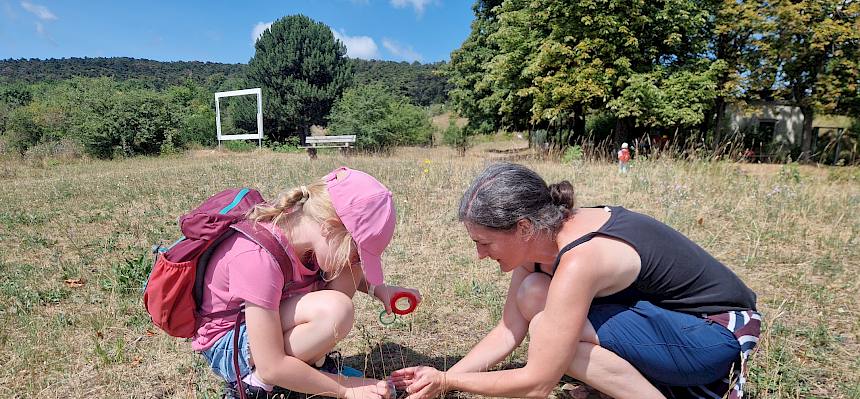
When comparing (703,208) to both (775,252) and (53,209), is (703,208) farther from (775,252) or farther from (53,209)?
(53,209)

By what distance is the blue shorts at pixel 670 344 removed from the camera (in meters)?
1.81

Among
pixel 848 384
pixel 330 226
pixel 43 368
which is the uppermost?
pixel 330 226

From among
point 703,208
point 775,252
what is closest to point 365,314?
point 775,252

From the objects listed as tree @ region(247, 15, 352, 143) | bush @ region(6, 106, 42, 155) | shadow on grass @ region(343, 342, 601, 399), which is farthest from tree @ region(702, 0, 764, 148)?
bush @ region(6, 106, 42, 155)

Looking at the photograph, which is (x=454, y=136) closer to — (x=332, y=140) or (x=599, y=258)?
(x=332, y=140)

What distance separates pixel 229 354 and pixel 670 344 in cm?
166

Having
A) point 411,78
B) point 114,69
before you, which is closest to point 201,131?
point 411,78

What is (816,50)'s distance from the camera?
56.3 feet

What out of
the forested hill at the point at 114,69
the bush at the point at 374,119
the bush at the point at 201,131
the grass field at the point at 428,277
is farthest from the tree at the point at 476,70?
the forested hill at the point at 114,69

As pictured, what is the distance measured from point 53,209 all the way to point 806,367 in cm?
789

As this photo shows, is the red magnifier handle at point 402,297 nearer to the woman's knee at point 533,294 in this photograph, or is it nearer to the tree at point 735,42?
the woman's knee at point 533,294

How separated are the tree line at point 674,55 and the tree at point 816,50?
4cm

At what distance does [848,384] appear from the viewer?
223cm

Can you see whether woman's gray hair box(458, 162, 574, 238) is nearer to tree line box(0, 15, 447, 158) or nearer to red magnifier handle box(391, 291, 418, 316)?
red magnifier handle box(391, 291, 418, 316)
